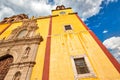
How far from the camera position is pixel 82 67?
26.0 feet

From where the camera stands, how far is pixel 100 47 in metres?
9.15

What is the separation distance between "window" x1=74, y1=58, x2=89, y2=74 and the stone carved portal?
4956 millimetres

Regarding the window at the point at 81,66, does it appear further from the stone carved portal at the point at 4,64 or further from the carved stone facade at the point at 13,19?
the carved stone facade at the point at 13,19

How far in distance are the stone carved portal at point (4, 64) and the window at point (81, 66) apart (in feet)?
16.3

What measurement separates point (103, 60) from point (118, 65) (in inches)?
35.2

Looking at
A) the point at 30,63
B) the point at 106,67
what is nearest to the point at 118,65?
the point at 106,67

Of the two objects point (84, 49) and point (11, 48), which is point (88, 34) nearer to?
point (84, 49)

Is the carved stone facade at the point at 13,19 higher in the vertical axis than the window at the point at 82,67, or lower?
higher

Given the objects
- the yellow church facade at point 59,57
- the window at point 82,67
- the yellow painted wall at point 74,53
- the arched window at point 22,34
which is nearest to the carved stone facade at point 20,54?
the yellow church facade at point 59,57

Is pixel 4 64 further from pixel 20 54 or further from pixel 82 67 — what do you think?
pixel 82 67

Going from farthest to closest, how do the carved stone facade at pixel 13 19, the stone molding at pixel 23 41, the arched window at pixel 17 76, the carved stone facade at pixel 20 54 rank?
the carved stone facade at pixel 13 19, the stone molding at pixel 23 41, the carved stone facade at pixel 20 54, the arched window at pixel 17 76

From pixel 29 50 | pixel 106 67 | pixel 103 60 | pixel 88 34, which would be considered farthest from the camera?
pixel 88 34

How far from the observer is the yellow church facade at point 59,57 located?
283 inches

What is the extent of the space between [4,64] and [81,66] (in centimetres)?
585
